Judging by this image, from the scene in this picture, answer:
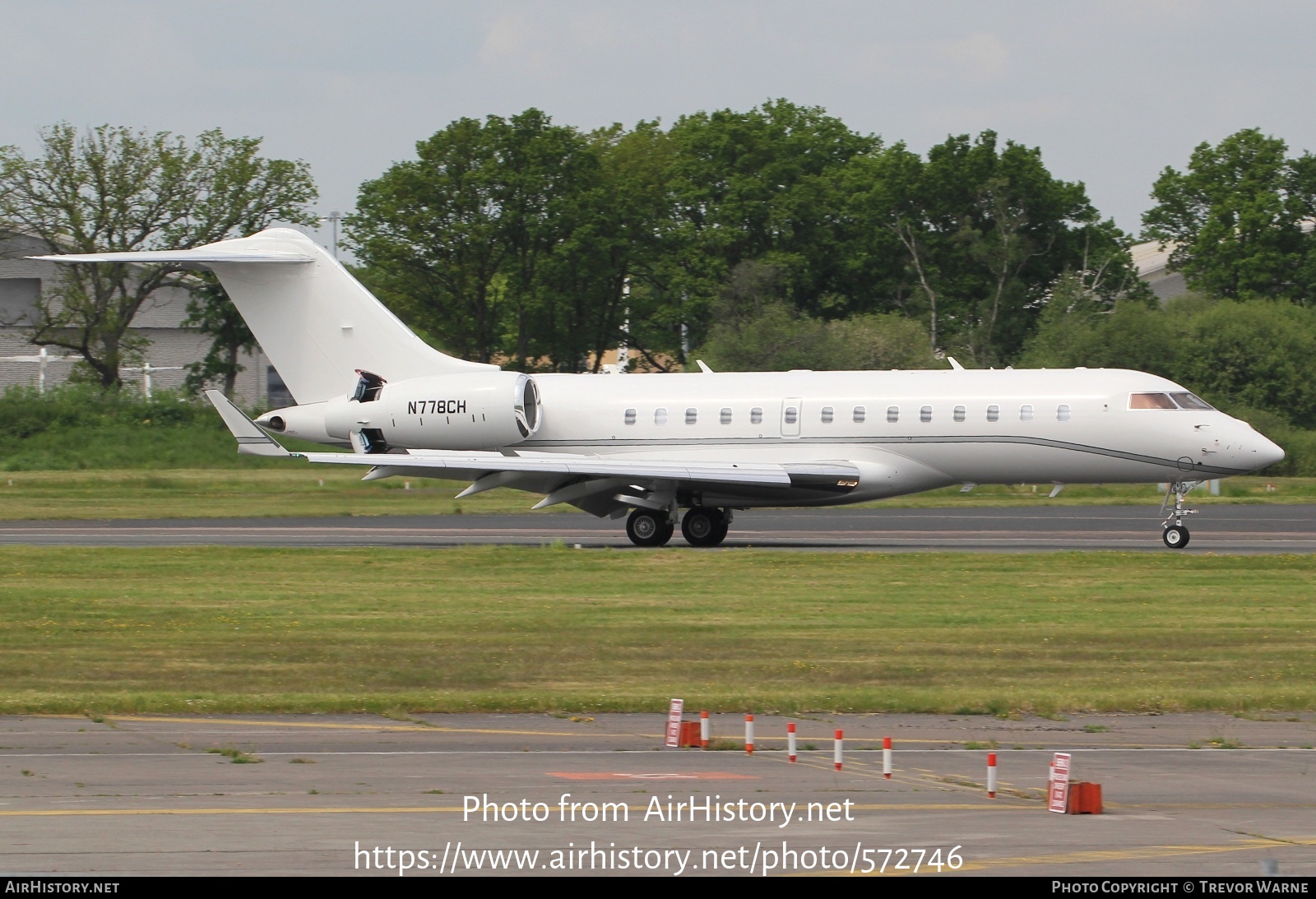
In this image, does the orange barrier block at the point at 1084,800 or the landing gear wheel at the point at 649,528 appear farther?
the landing gear wheel at the point at 649,528

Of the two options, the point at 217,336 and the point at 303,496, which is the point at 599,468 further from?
the point at 217,336

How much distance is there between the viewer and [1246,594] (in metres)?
23.6

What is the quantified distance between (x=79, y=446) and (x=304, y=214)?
1951 centimetres

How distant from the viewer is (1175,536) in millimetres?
30078

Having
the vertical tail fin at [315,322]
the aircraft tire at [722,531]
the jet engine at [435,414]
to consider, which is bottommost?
the aircraft tire at [722,531]

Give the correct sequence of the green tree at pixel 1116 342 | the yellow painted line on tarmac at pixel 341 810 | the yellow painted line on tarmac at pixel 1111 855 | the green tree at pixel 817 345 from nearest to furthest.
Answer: the yellow painted line on tarmac at pixel 1111 855 < the yellow painted line on tarmac at pixel 341 810 < the green tree at pixel 1116 342 < the green tree at pixel 817 345

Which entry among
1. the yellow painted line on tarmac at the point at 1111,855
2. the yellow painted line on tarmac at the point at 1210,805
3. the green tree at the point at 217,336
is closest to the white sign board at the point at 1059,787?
the yellow painted line on tarmac at the point at 1210,805

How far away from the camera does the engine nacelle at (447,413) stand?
32.8m

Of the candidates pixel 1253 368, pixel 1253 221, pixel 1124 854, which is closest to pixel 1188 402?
pixel 1124 854

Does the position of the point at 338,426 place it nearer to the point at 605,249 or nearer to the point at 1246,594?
the point at 1246,594

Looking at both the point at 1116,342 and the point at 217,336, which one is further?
the point at 217,336

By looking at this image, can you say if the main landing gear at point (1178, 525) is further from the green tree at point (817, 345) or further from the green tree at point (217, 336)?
the green tree at point (217, 336)

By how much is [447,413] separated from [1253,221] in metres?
60.1

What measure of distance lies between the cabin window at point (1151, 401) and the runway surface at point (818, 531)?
2.59 metres
